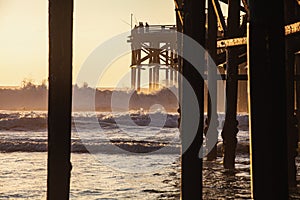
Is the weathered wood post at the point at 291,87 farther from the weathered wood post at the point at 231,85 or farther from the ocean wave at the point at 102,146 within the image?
the ocean wave at the point at 102,146

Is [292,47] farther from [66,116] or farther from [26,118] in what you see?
[26,118]

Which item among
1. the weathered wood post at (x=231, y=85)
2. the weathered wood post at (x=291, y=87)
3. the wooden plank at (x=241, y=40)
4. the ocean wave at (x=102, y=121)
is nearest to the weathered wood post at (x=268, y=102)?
the wooden plank at (x=241, y=40)

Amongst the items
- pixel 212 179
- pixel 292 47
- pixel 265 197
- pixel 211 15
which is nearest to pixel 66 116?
pixel 265 197

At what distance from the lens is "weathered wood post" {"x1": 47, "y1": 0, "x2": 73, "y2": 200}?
4.27 meters

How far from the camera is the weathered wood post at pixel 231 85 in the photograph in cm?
756

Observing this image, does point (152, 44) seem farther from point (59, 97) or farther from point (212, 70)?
point (59, 97)

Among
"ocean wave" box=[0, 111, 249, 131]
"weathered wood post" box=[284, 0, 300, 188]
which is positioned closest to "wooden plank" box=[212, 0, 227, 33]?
"weathered wood post" box=[284, 0, 300, 188]

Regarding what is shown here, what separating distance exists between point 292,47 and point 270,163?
133 inches

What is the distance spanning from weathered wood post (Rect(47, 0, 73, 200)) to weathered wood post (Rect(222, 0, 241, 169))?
334cm

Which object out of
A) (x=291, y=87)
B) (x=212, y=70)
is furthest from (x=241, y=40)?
(x=212, y=70)

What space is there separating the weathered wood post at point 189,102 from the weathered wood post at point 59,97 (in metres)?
1.00

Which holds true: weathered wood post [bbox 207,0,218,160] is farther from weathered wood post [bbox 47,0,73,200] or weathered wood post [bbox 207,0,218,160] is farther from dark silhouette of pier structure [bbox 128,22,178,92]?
dark silhouette of pier structure [bbox 128,22,178,92]

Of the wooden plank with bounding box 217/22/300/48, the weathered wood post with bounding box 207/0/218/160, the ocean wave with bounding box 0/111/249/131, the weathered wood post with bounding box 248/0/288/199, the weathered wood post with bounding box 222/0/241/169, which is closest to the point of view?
the weathered wood post with bounding box 248/0/288/199

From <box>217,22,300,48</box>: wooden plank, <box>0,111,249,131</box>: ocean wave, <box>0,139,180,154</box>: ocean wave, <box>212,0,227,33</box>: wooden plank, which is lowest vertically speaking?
<box>0,139,180,154</box>: ocean wave
